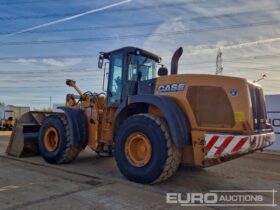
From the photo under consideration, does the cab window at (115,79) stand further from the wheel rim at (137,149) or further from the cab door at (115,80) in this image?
the wheel rim at (137,149)

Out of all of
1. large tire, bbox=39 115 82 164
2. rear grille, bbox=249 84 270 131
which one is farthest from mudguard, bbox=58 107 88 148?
rear grille, bbox=249 84 270 131

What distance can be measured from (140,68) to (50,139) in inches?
115

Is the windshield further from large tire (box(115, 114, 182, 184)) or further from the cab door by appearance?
large tire (box(115, 114, 182, 184))

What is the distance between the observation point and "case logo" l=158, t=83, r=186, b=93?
5.60 metres

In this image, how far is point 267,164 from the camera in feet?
28.5

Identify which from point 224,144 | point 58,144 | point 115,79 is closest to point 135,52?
point 115,79

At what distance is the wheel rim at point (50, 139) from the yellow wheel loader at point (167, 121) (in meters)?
0.47

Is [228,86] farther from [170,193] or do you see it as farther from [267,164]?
[267,164]

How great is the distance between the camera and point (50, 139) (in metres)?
7.89

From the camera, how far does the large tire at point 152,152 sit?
534 cm

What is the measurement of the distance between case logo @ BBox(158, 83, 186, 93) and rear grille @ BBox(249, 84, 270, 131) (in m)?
1.24

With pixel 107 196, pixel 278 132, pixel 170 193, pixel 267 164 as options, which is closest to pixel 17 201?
pixel 107 196

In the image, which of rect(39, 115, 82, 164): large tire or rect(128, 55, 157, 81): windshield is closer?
rect(128, 55, 157, 81): windshield

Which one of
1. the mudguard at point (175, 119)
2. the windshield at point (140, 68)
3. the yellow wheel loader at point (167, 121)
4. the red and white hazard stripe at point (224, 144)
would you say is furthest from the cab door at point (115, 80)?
the red and white hazard stripe at point (224, 144)
